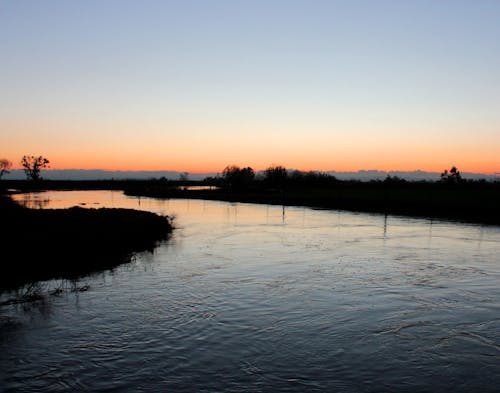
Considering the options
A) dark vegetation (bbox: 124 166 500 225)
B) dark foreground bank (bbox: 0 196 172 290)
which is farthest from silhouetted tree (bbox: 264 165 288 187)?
dark foreground bank (bbox: 0 196 172 290)

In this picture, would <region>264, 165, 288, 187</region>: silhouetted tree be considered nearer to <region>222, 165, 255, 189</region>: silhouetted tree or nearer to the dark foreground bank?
<region>222, 165, 255, 189</region>: silhouetted tree

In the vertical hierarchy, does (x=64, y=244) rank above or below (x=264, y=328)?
above

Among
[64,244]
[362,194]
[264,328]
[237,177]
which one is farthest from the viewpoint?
[237,177]

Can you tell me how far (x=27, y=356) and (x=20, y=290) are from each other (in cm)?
704

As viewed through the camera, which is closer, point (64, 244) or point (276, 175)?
point (64, 244)

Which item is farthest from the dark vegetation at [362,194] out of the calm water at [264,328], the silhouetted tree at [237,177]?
the calm water at [264,328]

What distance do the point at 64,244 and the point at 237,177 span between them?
13743 cm

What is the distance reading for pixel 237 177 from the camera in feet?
530

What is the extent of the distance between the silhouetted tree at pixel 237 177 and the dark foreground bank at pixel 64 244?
121 m

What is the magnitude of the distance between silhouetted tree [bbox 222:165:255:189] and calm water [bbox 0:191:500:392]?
133 metres

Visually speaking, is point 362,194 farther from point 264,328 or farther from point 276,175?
point 264,328

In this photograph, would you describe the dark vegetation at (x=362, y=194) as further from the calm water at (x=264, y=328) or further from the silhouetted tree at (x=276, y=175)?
the calm water at (x=264, y=328)

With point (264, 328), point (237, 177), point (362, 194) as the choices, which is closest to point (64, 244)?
point (264, 328)

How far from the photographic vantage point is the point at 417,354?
11.2 meters
